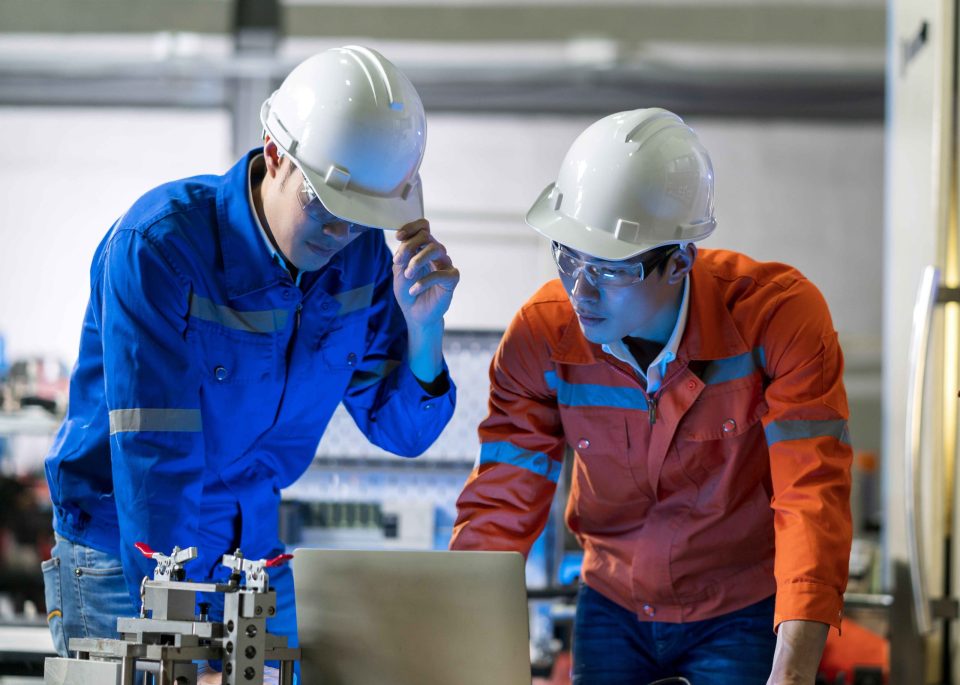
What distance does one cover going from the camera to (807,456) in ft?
5.81

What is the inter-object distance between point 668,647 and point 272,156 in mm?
1093

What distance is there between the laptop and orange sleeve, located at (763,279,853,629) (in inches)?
17.5

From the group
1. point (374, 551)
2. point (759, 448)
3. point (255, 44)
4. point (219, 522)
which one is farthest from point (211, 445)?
point (255, 44)

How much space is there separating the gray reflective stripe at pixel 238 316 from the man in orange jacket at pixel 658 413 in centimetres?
40

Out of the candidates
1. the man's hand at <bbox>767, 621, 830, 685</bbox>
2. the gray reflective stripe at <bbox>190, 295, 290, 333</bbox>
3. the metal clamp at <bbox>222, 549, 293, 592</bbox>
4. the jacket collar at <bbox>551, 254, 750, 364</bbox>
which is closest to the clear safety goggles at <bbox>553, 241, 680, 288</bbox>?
the jacket collar at <bbox>551, 254, 750, 364</bbox>

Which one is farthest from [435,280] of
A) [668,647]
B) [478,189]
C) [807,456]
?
[478,189]

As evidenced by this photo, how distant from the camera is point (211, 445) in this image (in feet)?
6.38

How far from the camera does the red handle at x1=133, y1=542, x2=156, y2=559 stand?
1.49 meters

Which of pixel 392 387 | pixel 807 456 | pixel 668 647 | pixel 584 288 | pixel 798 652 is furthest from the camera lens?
pixel 392 387

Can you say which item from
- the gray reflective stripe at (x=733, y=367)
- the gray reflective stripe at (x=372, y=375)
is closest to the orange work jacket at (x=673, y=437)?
the gray reflective stripe at (x=733, y=367)

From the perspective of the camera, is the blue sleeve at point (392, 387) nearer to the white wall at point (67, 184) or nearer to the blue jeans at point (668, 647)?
the blue jeans at point (668, 647)

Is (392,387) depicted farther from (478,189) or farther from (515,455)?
(478,189)

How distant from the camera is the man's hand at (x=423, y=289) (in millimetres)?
1881

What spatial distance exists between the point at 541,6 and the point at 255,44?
64.6 inches
